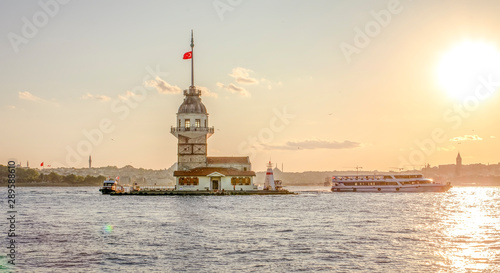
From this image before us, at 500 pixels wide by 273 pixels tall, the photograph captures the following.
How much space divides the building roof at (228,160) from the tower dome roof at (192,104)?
983cm

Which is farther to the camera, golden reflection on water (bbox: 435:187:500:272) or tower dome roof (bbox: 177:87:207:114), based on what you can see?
tower dome roof (bbox: 177:87:207:114)

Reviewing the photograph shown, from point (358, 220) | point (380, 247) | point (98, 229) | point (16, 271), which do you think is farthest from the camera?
point (358, 220)

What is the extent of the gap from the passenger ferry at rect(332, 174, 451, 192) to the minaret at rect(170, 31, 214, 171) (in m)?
56.7

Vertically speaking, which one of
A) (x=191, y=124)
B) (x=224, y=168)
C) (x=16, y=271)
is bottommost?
(x=16, y=271)

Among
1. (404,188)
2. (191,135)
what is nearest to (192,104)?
(191,135)

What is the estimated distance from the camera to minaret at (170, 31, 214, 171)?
4402 inches

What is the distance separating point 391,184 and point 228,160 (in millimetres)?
57470

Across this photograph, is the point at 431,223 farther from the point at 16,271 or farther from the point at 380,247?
the point at 16,271

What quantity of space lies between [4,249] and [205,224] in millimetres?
19464

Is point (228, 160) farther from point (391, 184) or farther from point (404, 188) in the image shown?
point (404, 188)

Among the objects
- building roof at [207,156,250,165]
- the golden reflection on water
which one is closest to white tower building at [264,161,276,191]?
building roof at [207,156,250,165]

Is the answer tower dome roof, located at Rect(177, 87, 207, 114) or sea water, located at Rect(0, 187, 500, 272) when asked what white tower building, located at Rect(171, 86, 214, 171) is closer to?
tower dome roof, located at Rect(177, 87, 207, 114)

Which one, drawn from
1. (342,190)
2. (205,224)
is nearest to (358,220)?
(205,224)

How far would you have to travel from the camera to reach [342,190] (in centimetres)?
15550
